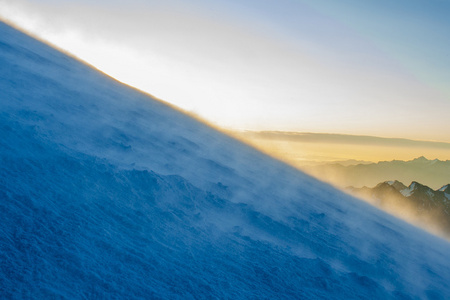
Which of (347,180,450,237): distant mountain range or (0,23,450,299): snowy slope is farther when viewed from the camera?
(347,180,450,237): distant mountain range

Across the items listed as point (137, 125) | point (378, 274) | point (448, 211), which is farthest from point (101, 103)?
point (448, 211)

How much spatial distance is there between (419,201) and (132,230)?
510ft

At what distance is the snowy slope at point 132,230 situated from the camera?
11.4ft

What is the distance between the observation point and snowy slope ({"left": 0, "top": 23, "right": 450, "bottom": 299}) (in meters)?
3.47

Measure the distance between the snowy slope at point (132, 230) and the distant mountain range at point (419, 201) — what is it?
400ft

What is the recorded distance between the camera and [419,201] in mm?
125125

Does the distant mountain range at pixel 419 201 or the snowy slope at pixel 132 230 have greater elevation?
the distant mountain range at pixel 419 201

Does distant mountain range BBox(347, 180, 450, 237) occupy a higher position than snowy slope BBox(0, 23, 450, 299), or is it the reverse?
distant mountain range BBox(347, 180, 450, 237)

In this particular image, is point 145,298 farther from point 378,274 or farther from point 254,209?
point 378,274

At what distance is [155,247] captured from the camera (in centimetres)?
452

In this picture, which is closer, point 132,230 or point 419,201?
point 132,230

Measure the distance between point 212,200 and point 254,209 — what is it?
1.73 meters

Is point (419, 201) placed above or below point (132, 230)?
above

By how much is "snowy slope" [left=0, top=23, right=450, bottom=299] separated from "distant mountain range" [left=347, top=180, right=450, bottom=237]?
121926mm
